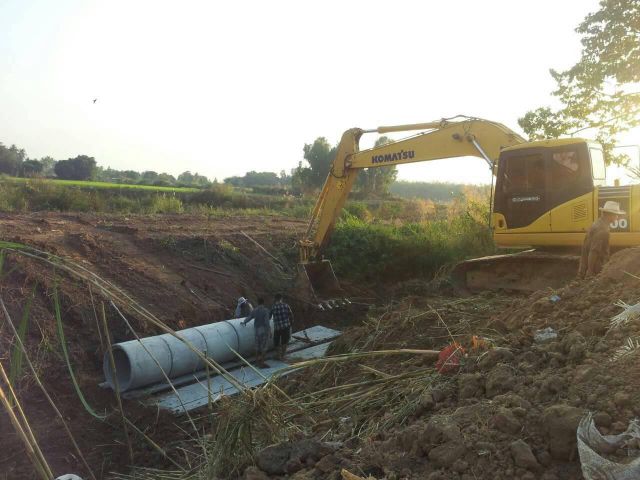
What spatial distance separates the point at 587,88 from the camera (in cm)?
1959

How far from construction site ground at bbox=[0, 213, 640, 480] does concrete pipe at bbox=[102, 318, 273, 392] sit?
1.25 ft

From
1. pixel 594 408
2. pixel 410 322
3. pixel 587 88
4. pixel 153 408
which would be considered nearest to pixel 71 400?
pixel 153 408

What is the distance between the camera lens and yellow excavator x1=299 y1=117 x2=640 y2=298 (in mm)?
8867

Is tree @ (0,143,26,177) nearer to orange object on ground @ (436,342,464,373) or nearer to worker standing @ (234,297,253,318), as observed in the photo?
worker standing @ (234,297,253,318)

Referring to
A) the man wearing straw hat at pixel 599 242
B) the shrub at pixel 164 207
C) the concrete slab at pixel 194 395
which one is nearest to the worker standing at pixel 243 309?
the concrete slab at pixel 194 395

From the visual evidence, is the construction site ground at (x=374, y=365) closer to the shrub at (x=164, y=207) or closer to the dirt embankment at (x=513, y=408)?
the dirt embankment at (x=513, y=408)

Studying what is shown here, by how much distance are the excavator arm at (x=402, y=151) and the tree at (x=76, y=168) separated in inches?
1644

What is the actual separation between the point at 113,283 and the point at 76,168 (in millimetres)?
43306

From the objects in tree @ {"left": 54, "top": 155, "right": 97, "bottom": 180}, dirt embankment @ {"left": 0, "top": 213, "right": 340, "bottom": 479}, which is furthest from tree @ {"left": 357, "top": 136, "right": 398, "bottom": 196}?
dirt embankment @ {"left": 0, "top": 213, "right": 340, "bottom": 479}

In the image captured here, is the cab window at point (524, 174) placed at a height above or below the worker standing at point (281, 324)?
above

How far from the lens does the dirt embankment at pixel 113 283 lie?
6.37 meters

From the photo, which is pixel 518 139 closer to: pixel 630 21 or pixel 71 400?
pixel 71 400

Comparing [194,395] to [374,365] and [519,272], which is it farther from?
[519,272]

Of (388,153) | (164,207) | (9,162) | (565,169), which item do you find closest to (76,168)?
(9,162)
